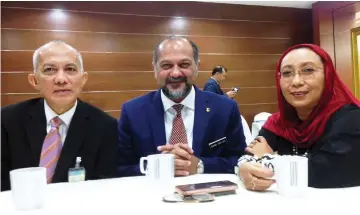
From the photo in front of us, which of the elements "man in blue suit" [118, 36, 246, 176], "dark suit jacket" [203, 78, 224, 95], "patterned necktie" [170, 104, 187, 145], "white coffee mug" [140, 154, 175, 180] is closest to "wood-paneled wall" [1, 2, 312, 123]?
"dark suit jacket" [203, 78, 224, 95]

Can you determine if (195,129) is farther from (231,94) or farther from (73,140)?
(231,94)

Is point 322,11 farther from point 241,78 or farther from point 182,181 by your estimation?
point 182,181

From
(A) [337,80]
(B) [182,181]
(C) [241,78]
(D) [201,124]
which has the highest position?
(C) [241,78]

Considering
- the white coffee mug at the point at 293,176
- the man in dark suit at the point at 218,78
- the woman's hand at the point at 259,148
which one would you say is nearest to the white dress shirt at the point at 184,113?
the woman's hand at the point at 259,148

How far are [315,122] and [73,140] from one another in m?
1.06

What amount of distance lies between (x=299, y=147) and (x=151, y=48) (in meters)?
4.84

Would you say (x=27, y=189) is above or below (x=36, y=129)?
below

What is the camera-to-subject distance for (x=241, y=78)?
265 inches

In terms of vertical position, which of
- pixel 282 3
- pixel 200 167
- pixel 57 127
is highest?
pixel 282 3

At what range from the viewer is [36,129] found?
154 cm

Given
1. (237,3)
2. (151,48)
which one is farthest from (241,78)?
(151,48)

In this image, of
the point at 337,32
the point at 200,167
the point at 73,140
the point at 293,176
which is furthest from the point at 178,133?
the point at 337,32

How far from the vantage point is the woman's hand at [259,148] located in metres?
1.43

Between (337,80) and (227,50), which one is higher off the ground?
(227,50)
